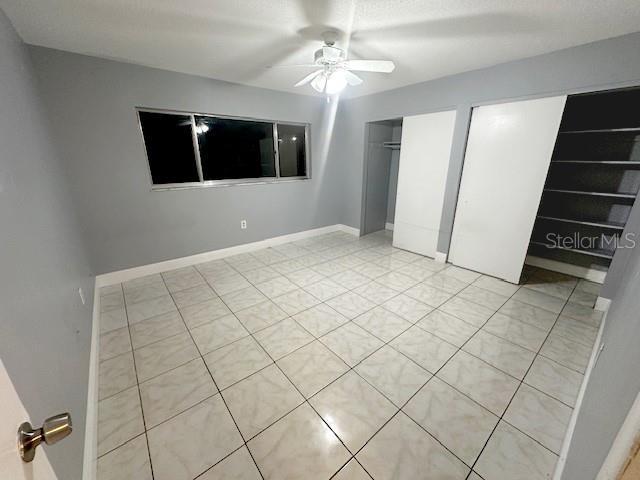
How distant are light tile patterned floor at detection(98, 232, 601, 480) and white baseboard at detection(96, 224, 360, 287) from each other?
12 cm

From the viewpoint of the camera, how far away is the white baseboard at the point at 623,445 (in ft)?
1.56

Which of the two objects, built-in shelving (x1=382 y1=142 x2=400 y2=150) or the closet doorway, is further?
built-in shelving (x1=382 y1=142 x2=400 y2=150)

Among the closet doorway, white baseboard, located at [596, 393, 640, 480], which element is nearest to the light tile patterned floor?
white baseboard, located at [596, 393, 640, 480]

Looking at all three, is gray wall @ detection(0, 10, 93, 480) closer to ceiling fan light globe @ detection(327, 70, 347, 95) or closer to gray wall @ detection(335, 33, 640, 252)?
ceiling fan light globe @ detection(327, 70, 347, 95)

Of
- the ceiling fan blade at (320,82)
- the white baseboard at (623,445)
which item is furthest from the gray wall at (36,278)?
the ceiling fan blade at (320,82)

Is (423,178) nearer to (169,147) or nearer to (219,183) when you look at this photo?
(219,183)

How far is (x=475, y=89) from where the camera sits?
9.25ft

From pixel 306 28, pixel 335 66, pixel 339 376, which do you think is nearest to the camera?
pixel 339 376

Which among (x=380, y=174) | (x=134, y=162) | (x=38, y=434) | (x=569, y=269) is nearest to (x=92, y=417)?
(x=38, y=434)

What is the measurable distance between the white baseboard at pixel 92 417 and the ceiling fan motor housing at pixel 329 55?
9.40 ft

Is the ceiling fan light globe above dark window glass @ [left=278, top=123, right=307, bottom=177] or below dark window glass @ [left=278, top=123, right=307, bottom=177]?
above

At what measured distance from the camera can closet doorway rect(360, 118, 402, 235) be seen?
4231mm

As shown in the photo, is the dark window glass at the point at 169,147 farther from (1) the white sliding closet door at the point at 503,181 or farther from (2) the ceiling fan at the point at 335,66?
(1) the white sliding closet door at the point at 503,181

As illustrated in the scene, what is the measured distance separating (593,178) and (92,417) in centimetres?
498
